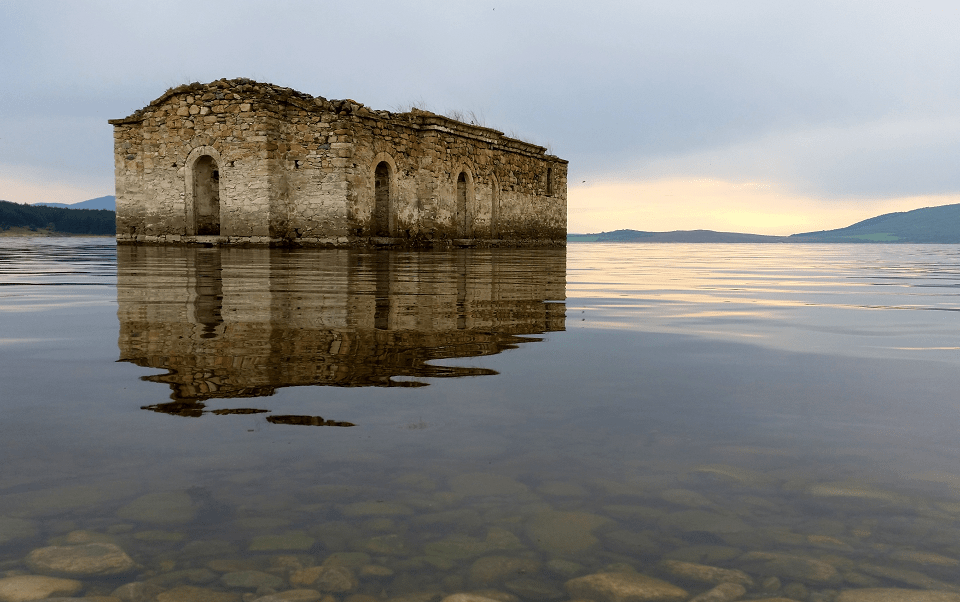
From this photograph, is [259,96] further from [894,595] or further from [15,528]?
[894,595]

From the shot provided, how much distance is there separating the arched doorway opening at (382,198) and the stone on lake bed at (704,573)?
17.7 meters

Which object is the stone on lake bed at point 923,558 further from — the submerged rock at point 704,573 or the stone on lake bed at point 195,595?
the stone on lake bed at point 195,595

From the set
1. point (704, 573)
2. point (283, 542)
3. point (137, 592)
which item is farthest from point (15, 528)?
point (704, 573)

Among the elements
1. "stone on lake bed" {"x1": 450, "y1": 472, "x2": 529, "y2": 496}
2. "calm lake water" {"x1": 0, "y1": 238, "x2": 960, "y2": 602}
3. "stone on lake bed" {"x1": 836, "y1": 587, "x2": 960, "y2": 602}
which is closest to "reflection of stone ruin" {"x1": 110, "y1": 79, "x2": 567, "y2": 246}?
"calm lake water" {"x1": 0, "y1": 238, "x2": 960, "y2": 602}

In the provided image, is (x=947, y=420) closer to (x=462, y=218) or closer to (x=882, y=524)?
(x=882, y=524)

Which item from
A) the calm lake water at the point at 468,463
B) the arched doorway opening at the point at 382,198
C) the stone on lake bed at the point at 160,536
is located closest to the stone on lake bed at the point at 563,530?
the calm lake water at the point at 468,463

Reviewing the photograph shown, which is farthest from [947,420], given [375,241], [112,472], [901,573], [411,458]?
[375,241]

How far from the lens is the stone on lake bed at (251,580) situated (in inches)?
36.0

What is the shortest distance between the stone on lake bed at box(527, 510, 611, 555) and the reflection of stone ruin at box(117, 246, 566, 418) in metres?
0.85

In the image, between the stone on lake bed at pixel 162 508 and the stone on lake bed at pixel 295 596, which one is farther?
the stone on lake bed at pixel 162 508

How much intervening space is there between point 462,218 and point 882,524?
70.4 feet

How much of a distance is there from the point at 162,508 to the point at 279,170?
55.2 feet

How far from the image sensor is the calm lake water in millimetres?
967

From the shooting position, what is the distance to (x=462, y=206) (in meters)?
22.2
